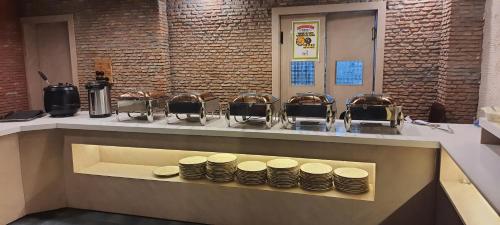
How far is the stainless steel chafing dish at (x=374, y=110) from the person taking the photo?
2490 mm

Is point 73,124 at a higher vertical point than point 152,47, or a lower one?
lower

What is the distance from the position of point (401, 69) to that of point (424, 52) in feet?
1.28

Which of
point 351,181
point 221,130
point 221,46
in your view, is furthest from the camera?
point 221,46

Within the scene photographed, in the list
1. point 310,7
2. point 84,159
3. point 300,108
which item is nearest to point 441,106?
point 310,7

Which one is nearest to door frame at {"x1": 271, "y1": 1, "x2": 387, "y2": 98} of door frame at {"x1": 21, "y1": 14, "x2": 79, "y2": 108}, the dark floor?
the dark floor

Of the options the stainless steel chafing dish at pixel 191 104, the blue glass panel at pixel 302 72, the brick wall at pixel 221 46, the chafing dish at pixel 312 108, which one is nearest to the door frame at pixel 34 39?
the brick wall at pixel 221 46

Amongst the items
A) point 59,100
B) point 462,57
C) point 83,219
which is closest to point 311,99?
point 83,219

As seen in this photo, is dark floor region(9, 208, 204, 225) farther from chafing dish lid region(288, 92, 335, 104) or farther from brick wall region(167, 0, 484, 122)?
brick wall region(167, 0, 484, 122)

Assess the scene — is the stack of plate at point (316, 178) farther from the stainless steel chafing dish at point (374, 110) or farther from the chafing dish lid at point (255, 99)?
the chafing dish lid at point (255, 99)

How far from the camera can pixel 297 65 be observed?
565 centimetres

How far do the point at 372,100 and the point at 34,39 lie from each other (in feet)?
22.5

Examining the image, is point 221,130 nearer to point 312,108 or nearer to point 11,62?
point 312,108

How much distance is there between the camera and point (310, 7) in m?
5.33

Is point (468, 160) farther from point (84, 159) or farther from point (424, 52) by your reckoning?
point (424, 52)
